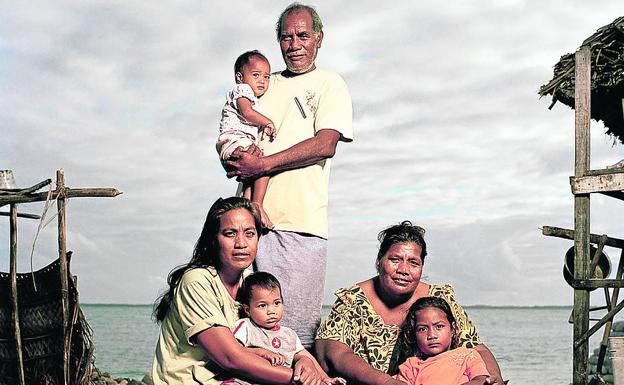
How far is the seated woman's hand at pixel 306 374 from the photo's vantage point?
4023 millimetres

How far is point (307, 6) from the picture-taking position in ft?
16.3

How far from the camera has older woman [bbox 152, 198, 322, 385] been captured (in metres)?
3.93

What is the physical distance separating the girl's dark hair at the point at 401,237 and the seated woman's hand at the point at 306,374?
2.40ft

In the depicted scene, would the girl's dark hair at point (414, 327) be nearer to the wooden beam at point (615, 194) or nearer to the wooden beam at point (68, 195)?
the wooden beam at point (68, 195)

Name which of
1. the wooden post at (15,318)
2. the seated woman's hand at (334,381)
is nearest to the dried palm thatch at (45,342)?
the wooden post at (15,318)

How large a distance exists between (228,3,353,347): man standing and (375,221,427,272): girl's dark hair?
1.40 feet

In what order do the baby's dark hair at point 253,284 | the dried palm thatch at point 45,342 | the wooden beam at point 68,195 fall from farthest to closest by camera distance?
the dried palm thatch at point 45,342 → the wooden beam at point 68,195 → the baby's dark hair at point 253,284

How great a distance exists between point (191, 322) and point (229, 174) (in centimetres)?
113

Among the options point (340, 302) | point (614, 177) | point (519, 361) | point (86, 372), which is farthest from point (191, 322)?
point (519, 361)

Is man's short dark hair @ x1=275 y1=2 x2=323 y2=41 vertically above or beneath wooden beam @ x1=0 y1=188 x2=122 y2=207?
above

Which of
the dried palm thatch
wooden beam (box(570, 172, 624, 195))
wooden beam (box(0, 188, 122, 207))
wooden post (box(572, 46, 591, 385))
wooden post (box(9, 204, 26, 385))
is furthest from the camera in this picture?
wooden post (box(572, 46, 591, 385))

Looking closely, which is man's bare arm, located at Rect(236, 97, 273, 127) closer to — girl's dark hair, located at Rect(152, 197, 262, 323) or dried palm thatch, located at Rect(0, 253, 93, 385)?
girl's dark hair, located at Rect(152, 197, 262, 323)

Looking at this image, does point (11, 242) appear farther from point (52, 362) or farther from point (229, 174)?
point (229, 174)

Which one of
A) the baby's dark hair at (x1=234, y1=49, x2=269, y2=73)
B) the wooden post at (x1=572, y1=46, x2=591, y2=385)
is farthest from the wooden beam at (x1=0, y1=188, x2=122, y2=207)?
the wooden post at (x1=572, y1=46, x2=591, y2=385)
